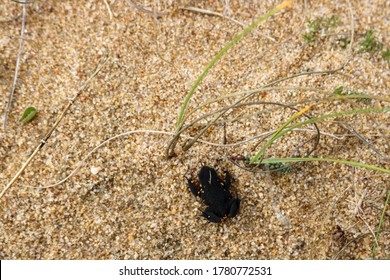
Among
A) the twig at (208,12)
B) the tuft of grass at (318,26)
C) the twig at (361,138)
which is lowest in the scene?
the twig at (361,138)

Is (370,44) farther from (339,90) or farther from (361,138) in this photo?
(361,138)

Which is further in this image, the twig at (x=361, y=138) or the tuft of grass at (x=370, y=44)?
the tuft of grass at (x=370, y=44)

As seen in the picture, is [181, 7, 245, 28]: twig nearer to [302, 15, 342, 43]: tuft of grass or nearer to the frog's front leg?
[302, 15, 342, 43]: tuft of grass

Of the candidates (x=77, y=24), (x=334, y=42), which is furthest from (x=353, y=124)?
(x=77, y=24)

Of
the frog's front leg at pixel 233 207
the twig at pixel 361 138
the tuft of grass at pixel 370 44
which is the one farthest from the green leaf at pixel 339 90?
the frog's front leg at pixel 233 207

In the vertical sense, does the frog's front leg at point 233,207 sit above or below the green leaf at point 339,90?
below

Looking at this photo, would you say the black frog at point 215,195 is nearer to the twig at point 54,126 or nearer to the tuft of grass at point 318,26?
the twig at point 54,126

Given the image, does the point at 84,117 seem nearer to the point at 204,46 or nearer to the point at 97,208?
the point at 97,208

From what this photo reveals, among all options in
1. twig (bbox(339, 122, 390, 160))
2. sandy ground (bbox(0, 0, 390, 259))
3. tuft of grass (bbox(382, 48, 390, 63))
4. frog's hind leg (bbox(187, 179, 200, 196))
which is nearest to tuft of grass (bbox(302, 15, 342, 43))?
sandy ground (bbox(0, 0, 390, 259))
